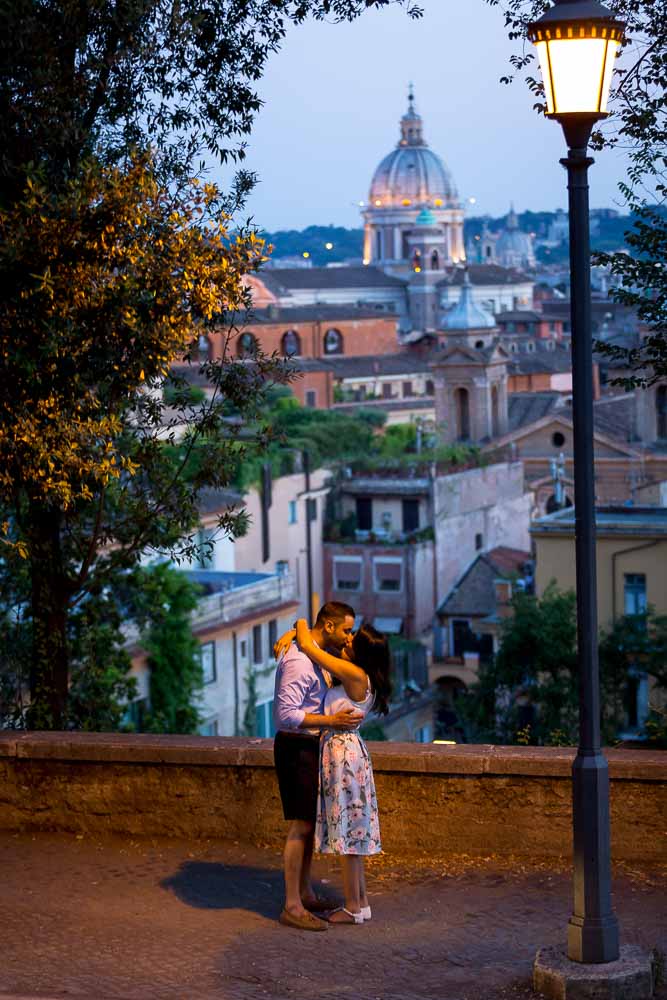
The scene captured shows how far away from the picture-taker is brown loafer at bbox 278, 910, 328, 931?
728 cm

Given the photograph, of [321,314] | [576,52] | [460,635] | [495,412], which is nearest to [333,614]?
[576,52]

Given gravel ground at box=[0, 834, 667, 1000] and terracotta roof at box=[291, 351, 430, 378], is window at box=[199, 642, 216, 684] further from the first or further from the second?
terracotta roof at box=[291, 351, 430, 378]

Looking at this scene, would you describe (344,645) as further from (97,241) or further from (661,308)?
(661,308)

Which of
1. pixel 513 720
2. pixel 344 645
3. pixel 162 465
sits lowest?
pixel 513 720

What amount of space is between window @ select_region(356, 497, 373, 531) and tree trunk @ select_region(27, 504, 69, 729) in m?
51.7

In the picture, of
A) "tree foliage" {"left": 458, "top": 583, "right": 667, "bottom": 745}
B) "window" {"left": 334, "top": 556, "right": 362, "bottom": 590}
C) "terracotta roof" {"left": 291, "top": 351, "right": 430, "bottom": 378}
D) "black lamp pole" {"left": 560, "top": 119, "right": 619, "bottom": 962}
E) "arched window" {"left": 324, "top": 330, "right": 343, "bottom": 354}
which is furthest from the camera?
"arched window" {"left": 324, "top": 330, "right": 343, "bottom": 354}

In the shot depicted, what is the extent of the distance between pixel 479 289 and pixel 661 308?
161 meters

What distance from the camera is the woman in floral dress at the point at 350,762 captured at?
7141 millimetres

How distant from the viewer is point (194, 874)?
8266 mm

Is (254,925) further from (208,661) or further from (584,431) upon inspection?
(208,661)

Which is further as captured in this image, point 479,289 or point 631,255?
point 479,289

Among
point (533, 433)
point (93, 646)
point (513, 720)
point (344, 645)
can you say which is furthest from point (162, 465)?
point (533, 433)

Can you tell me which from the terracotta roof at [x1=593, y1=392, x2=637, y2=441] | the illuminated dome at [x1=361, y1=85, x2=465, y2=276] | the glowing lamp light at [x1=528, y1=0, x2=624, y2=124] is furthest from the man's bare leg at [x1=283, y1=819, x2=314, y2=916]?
the illuminated dome at [x1=361, y1=85, x2=465, y2=276]

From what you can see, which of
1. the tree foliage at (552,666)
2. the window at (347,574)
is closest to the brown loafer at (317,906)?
the tree foliage at (552,666)
